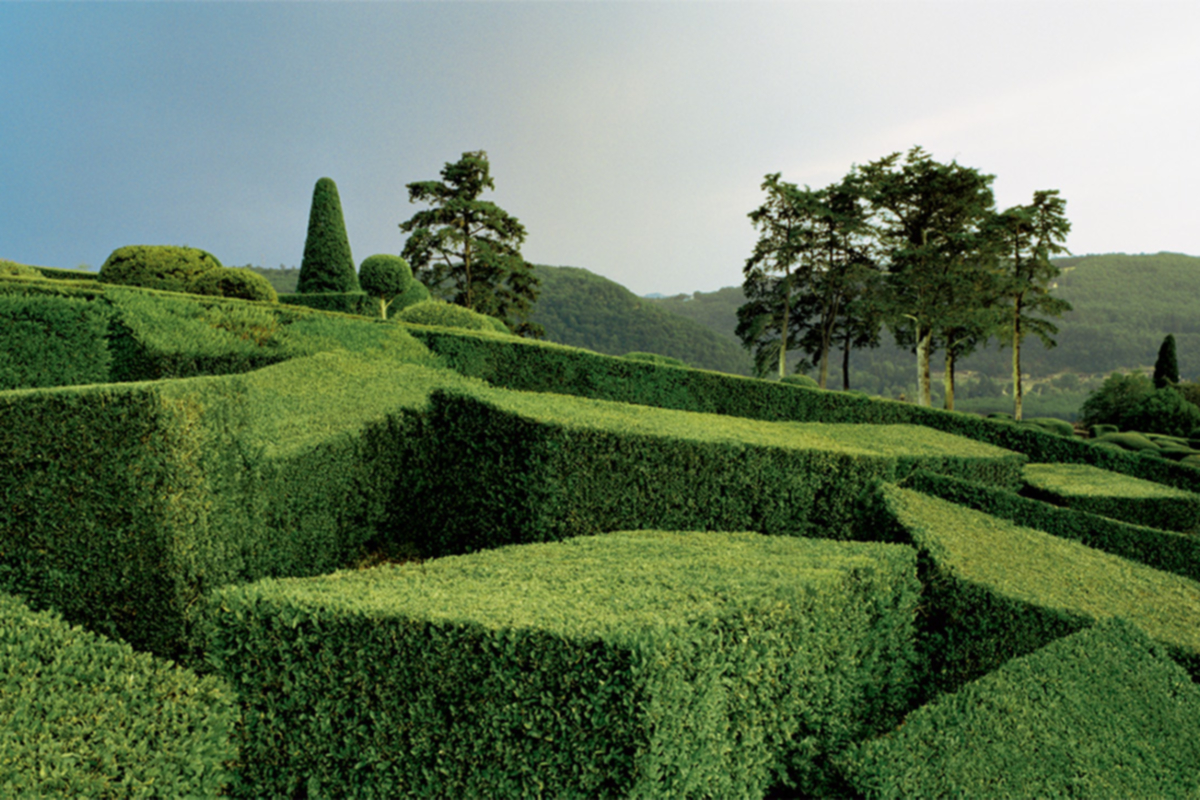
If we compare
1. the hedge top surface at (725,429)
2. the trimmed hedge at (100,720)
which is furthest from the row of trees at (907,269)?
the trimmed hedge at (100,720)

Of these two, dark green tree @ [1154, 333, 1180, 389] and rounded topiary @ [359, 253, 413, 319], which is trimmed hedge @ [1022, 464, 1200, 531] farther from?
dark green tree @ [1154, 333, 1180, 389]

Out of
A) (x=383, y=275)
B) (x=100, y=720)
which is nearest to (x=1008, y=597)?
(x=100, y=720)

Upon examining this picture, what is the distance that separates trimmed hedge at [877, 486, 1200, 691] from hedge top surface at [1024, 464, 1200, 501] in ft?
9.51

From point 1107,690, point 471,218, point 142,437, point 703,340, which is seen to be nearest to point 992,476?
point 1107,690

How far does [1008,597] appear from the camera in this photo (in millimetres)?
5262

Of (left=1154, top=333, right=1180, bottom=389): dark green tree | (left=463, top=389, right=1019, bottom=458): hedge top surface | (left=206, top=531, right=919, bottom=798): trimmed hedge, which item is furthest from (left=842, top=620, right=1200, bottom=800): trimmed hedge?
(left=1154, top=333, right=1180, bottom=389): dark green tree

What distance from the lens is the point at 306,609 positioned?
11.0ft

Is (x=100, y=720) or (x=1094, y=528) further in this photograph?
(x=1094, y=528)

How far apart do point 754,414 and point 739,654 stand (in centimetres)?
911

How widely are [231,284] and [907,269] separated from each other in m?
32.3

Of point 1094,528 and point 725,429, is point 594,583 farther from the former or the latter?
point 1094,528

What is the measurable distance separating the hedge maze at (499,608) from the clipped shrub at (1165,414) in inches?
1285

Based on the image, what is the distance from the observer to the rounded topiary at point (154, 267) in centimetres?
1470

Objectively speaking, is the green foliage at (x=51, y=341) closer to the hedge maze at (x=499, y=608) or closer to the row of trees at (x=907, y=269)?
the hedge maze at (x=499, y=608)
